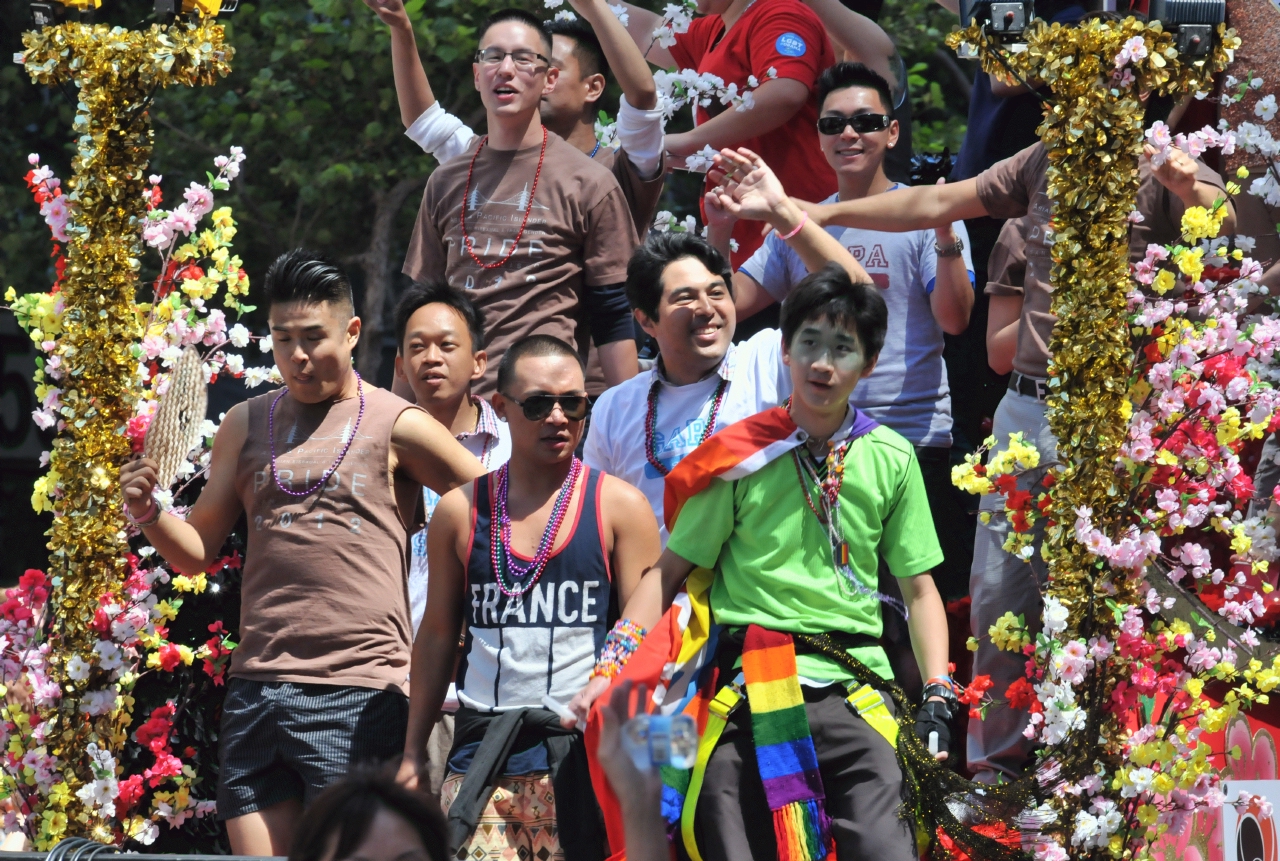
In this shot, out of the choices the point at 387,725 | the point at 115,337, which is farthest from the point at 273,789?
the point at 115,337

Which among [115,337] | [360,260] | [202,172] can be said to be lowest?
[115,337]

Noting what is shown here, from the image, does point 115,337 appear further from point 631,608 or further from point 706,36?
point 706,36

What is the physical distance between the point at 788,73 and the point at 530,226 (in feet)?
4.45

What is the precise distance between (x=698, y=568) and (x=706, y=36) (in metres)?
3.73

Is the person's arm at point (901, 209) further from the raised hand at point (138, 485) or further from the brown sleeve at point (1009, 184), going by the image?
the raised hand at point (138, 485)

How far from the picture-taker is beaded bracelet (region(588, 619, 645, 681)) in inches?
144

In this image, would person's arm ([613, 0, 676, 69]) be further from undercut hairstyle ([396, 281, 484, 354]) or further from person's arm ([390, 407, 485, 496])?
person's arm ([390, 407, 485, 496])

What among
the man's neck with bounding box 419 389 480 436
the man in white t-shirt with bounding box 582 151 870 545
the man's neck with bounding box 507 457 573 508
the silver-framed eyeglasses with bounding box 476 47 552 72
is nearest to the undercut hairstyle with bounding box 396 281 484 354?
the man's neck with bounding box 419 389 480 436

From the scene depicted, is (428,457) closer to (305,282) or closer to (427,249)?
(305,282)

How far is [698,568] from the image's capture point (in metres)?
3.87

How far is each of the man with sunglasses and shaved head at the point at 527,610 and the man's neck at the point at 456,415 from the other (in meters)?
0.92

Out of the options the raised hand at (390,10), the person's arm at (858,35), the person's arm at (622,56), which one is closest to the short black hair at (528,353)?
the person's arm at (622,56)

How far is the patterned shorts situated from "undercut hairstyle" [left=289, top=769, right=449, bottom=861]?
1252 millimetres

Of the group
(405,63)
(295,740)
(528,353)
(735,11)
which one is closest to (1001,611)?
(528,353)
